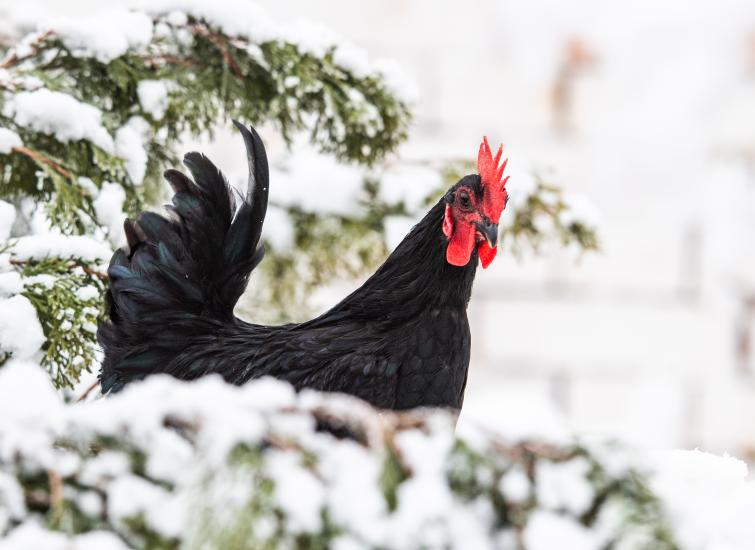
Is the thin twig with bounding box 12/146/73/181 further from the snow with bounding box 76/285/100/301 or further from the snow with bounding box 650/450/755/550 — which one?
the snow with bounding box 650/450/755/550

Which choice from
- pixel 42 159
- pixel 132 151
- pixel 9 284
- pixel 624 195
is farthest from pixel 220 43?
pixel 624 195

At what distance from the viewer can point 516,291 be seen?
15.8 ft

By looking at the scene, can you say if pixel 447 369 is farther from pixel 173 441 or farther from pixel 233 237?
pixel 173 441

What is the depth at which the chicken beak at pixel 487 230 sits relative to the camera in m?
1.14

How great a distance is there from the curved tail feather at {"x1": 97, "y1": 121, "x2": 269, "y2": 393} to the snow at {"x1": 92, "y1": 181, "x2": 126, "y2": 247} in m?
0.05

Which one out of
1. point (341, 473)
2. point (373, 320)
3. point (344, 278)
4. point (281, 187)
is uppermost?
Answer: point (281, 187)

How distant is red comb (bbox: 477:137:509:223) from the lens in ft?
3.84

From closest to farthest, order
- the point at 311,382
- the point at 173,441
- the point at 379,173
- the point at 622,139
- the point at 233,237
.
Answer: the point at 173,441 < the point at 311,382 < the point at 233,237 < the point at 379,173 < the point at 622,139

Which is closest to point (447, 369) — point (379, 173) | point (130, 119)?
point (130, 119)

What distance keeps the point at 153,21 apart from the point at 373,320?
21.9 inches

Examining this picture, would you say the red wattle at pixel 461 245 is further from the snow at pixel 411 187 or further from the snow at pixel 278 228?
the snow at pixel 278 228

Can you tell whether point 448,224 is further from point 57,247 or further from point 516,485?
→ point 516,485

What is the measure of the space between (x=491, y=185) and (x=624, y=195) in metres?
3.68

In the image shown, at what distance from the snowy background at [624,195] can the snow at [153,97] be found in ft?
11.2
